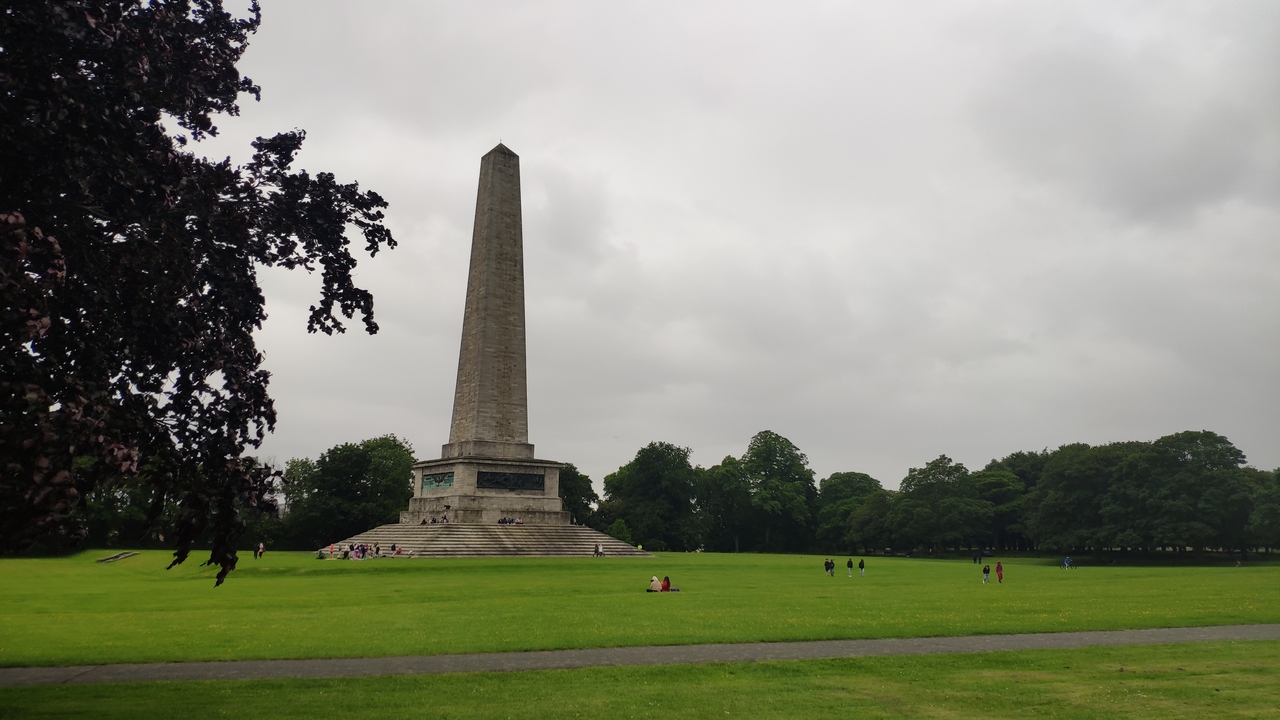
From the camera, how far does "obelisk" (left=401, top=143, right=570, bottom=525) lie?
160 ft

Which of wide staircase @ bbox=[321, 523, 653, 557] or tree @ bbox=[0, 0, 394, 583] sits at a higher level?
tree @ bbox=[0, 0, 394, 583]

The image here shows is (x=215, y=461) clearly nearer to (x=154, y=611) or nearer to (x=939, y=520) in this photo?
(x=154, y=611)

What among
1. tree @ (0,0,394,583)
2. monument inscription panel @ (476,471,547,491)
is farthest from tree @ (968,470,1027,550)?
tree @ (0,0,394,583)

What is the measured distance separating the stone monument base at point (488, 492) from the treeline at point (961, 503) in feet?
77.5

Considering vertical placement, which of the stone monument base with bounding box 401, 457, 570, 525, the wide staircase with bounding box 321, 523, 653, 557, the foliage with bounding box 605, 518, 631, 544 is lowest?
the foliage with bounding box 605, 518, 631, 544

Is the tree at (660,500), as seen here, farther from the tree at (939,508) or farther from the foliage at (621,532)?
the tree at (939,508)

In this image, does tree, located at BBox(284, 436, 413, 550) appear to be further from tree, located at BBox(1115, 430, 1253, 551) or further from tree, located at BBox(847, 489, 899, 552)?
tree, located at BBox(1115, 430, 1253, 551)

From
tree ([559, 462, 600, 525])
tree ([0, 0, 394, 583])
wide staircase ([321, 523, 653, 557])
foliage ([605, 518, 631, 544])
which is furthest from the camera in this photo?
tree ([559, 462, 600, 525])

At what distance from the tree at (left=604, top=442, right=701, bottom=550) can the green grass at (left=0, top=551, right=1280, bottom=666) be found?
4297cm

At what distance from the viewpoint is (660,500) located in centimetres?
8156

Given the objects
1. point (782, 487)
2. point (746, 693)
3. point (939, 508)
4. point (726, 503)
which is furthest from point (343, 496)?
point (746, 693)

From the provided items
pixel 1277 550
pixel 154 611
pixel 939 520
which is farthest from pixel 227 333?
pixel 1277 550

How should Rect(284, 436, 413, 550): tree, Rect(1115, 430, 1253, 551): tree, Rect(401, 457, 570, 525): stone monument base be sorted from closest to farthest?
Rect(401, 457, 570, 525): stone monument base
Rect(1115, 430, 1253, 551): tree
Rect(284, 436, 413, 550): tree

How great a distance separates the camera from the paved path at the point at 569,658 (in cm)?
1237
